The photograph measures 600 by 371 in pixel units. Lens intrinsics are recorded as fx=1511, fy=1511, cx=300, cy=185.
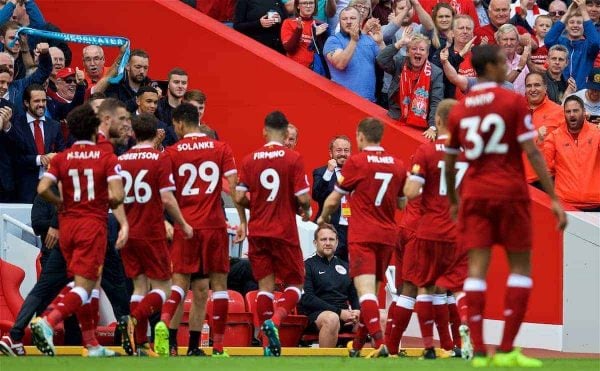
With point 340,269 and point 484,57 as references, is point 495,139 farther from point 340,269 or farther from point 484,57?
point 340,269

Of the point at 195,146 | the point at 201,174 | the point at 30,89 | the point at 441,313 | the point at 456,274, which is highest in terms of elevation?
the point at 30,89

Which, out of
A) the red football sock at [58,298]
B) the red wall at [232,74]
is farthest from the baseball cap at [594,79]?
the red football sock at [58,298]

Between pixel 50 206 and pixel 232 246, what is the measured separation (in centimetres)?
290

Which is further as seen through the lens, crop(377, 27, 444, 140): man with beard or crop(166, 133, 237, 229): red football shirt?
crop(377, 27, 444, 140): man with beard

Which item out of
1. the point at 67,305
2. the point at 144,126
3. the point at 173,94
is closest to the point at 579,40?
the point at 173,94

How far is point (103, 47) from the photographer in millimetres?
18812

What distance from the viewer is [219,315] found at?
13.8 metres

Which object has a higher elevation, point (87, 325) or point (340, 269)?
point (340, 269)

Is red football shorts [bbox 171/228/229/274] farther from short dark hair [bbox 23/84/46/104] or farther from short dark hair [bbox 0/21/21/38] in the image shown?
short dark hair [bbox 0/21/21/38]

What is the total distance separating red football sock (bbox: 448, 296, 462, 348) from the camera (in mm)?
14328

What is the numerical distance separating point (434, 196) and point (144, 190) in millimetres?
2610

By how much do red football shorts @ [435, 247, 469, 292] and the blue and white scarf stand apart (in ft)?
16.7

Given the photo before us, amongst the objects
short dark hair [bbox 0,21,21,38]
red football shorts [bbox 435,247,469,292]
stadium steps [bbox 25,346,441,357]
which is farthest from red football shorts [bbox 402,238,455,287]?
short dark hair [bbox 0,21,21,38]

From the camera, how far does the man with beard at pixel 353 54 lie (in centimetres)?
1773
